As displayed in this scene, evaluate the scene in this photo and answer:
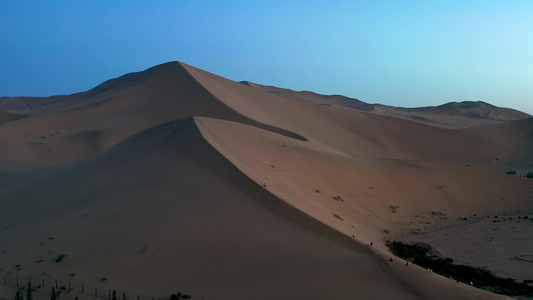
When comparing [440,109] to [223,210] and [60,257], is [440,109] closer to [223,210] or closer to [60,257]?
[223,210]

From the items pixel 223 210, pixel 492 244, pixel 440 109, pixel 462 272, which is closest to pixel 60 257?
pixel 223 210

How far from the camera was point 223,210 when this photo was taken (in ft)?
45.8

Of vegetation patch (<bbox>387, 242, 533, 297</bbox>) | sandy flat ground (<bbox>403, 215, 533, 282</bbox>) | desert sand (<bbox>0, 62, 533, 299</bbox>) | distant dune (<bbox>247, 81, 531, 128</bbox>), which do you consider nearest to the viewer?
desert sand (<bbox>0, 62, 533, 299</bbox>)

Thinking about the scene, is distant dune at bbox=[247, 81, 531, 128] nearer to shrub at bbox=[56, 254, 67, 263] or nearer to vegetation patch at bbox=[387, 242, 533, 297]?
vegetation patch at bbox=[387, 242, 533, 297]

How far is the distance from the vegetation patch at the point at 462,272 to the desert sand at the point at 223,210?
1.05 m

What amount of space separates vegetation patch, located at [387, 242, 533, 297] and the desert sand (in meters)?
1.05

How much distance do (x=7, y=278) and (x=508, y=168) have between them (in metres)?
31.7

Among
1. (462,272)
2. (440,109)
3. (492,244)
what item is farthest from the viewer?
(440,109)

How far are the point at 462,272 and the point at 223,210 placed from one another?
662 centimetres

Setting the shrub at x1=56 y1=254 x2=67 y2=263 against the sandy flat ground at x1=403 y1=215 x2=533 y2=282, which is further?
the sandy flat ground at x1=403 y1=215 x2=533 y2=282

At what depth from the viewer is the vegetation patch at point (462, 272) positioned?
39.6 feet

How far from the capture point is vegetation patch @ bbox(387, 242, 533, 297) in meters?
12.1

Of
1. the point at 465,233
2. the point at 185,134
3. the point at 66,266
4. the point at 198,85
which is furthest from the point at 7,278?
the point at 198,85

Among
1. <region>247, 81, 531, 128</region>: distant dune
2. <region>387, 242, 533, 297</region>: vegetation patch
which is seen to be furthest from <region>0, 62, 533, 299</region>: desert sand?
<region>247, 81, 531, 128</region>: distant dune
